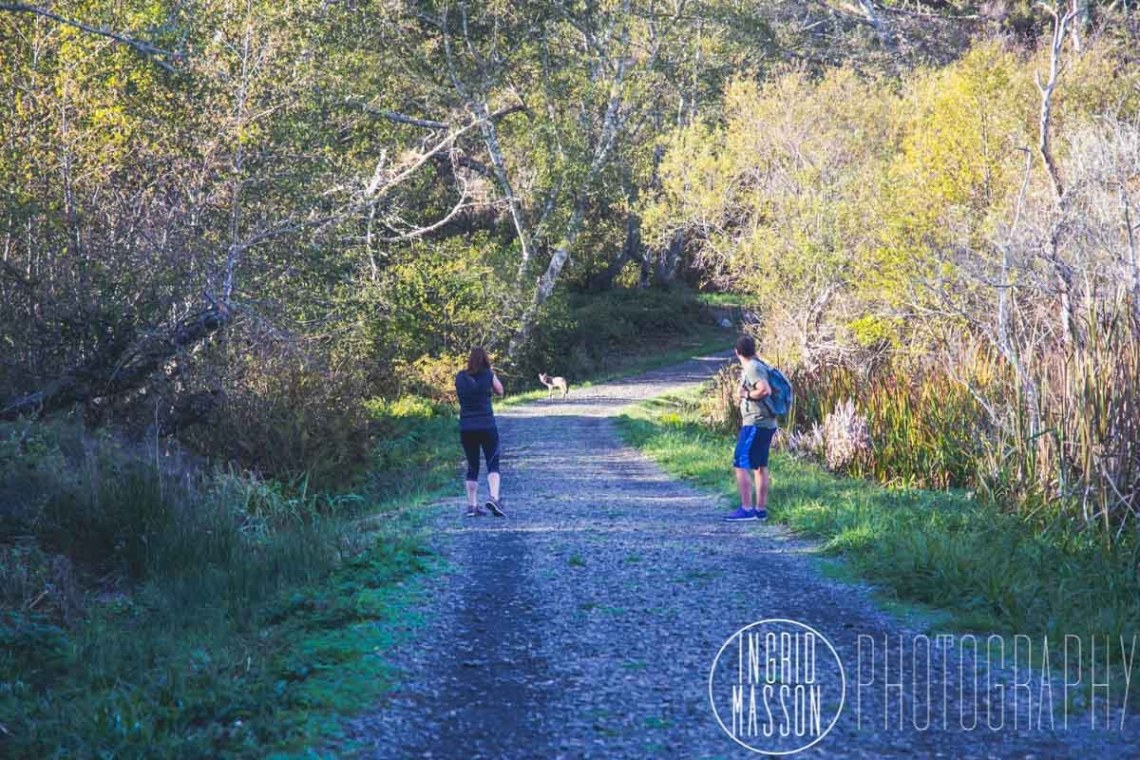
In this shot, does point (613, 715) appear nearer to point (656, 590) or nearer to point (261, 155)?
point (656, 590)

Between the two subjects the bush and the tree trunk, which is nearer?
the tree trunk

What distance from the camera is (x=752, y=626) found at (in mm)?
6664

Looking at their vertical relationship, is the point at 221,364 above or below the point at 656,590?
above

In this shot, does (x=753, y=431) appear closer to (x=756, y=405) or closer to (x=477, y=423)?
(x=756, y=405)

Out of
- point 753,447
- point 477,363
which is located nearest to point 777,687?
point 753,447

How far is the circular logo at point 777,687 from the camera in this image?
201 inches

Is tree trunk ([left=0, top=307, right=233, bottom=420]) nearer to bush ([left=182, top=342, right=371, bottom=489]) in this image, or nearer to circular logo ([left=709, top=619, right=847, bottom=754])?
bush ([left=182, top=342, right=371, bottom=489])

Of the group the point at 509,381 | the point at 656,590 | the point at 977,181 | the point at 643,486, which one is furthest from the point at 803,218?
the point at 656,590

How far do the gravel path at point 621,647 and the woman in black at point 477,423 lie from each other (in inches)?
12.0

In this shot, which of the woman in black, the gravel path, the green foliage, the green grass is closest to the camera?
the gravel path

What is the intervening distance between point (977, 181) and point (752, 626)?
1700 centimetres

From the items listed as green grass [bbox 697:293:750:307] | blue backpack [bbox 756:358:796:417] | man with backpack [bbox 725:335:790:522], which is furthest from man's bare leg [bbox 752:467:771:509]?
green grass [bbox 697:293:750:307]

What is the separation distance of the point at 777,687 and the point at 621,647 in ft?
3.32

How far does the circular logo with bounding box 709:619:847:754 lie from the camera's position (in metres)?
5.12
